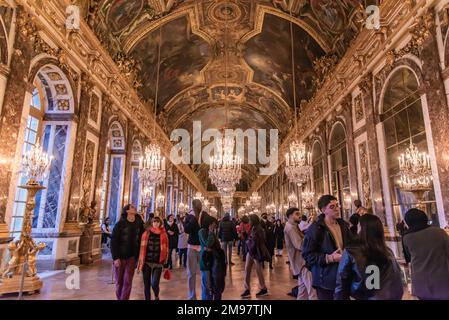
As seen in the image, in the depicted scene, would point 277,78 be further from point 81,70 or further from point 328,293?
point 328,293

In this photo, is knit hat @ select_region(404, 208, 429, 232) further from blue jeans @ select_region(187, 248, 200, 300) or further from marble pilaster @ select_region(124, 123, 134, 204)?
marble pilaster @ select_region(124, 123, 134, 204)

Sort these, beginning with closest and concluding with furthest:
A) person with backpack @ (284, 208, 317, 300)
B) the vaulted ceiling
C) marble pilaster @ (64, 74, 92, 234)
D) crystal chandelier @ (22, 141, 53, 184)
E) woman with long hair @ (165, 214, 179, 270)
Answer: person with backpack @ (284, 208, 317, 300) → crystal chandelier @ (22, 141, 53, 184) → marble pilaster @ (64, 74, 92, 234) → woman with long hair @ (165, 214, 179, 270) → the vaulted ceiling

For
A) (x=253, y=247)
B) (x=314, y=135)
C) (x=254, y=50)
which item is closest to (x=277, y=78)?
(x=254, y=50)

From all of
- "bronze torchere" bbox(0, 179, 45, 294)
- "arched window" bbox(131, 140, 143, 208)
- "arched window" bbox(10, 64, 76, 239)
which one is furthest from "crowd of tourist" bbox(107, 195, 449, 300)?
"arched window" bbox(131, 140, 143, 208)

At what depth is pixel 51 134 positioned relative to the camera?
7.96 metres

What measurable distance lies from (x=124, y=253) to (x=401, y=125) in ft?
23.0

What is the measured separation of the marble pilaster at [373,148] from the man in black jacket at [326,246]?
5.73 meters

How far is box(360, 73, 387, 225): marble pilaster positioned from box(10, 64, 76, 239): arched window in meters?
8.57

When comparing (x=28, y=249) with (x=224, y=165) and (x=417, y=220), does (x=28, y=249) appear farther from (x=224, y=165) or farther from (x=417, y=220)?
(x=417, y=220)

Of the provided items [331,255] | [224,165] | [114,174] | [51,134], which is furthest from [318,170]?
[331,255]

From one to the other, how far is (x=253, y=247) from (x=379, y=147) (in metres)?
5.11

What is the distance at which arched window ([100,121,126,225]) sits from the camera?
38.6 ft

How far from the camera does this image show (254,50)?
14273 mm

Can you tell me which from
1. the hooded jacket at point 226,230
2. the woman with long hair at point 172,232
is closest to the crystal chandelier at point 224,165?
the hooded jacket at point 226,230
